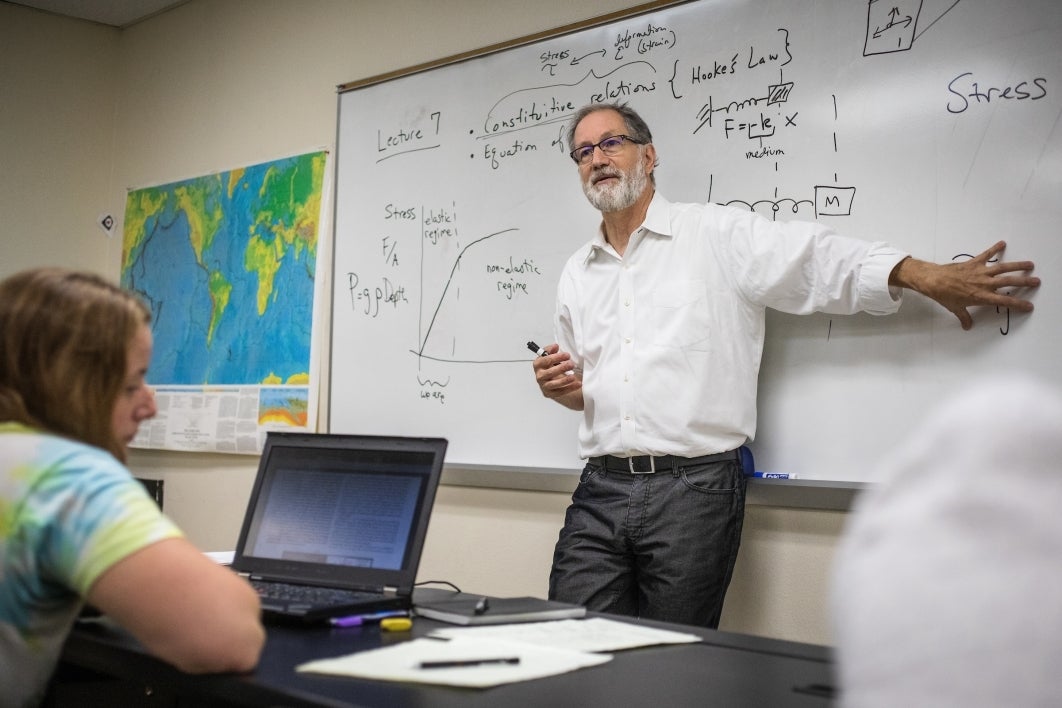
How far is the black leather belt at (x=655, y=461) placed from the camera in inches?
88.5

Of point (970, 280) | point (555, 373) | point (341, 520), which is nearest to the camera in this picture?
point (341, 520)

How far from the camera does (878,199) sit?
2.24 m

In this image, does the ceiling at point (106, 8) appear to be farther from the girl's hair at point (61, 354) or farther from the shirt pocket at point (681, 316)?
the girl's hair at point (61, 354)

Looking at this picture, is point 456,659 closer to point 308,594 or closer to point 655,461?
point 308,594

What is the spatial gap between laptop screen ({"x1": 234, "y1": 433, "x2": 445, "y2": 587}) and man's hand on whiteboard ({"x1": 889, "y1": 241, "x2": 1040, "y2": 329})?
1102 mm

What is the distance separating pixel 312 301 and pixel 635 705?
2.74 metres

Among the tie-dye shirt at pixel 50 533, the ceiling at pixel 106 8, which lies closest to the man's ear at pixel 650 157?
the tie-dye shirt at pixel 50 533

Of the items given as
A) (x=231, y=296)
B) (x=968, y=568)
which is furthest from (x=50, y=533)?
(x=231, y=296)

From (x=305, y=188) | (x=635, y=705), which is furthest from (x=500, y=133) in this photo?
(x=635, y=705)

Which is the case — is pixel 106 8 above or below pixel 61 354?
above

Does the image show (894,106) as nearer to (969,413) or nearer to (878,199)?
(878,199)

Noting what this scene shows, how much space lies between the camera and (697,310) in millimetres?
2297

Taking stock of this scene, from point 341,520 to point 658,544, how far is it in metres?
0.90

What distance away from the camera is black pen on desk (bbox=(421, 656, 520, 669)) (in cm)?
107
